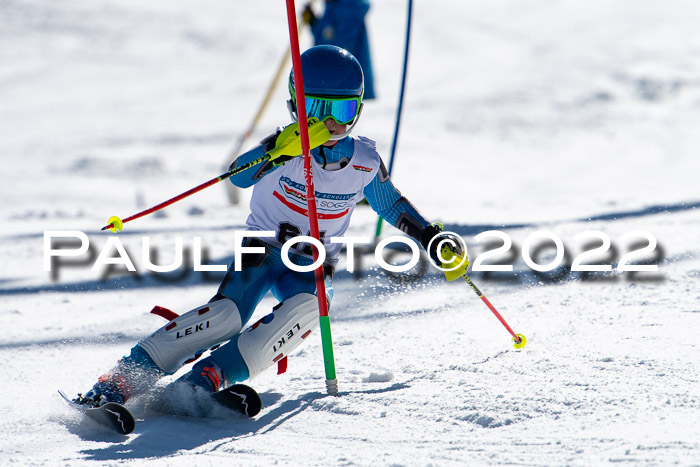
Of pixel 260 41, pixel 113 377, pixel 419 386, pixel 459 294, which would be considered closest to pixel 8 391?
pixel 113 377

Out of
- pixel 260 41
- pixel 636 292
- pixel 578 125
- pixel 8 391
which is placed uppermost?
pixel 260 41

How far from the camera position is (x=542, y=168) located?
8.81m

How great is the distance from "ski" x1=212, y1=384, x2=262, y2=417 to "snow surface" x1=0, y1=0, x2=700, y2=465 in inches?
2.0

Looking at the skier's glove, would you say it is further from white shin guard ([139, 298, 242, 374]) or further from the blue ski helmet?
white shin guard ([139, 298, 242, 374])

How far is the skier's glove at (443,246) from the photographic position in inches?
110

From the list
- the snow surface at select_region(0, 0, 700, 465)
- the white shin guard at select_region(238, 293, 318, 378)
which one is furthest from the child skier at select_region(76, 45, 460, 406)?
the snow surface at select_region(0, 0, 700, 465)

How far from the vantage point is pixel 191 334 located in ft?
8.20

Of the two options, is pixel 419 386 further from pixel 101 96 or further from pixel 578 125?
pixel 101 96

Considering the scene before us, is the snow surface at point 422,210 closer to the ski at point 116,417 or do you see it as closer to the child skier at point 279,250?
the ski at point 116,417

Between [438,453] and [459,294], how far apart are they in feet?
5.95

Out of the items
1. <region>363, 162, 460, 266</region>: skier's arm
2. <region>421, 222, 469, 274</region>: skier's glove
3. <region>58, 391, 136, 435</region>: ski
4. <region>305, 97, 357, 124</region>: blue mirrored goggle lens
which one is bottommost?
<region>58, 391, 136, 435</region>: ski

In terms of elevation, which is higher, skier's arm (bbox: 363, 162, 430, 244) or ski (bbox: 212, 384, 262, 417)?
skier's arm (bbox: 363, 162, 430, 244)

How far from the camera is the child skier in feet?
8.01

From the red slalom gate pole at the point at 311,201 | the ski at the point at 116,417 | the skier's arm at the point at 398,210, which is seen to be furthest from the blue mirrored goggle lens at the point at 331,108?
the ski at the point at 116,417
